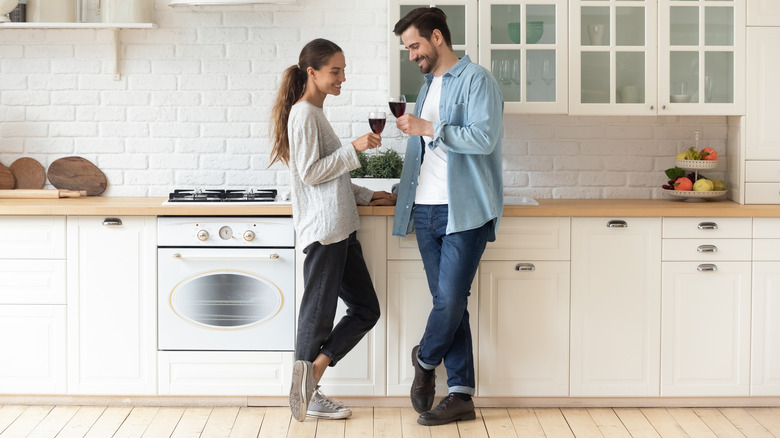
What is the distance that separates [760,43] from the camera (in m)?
3.91

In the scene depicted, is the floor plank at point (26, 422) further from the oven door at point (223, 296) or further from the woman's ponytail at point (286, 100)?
the woman's ponytail at point (286, 100)

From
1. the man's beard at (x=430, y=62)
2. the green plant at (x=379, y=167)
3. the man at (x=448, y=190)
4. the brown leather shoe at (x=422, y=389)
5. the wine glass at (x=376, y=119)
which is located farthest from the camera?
the green plant at (x=379, y=167)

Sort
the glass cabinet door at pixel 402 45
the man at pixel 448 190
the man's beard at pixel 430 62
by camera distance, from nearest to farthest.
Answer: the man at pixel 448 190
the man's beard at pixel 430 62
the glass cabinet door at pixel 402 45

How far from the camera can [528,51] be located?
3912mm

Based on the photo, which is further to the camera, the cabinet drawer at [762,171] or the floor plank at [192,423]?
the cabinet drawer at [762,171]

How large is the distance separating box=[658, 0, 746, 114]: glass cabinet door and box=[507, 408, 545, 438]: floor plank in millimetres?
1492

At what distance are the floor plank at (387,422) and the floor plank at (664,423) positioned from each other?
1048 mm

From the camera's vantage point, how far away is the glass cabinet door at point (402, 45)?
389 centimetres

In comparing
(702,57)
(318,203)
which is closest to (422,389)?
(318,203)

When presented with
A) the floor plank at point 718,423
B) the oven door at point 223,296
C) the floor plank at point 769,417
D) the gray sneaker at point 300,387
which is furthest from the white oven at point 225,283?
the floor plank at point 769,417

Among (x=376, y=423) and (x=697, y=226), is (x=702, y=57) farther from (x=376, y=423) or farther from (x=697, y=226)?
(x=376, y=423)

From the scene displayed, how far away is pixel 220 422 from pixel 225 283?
0.57 m

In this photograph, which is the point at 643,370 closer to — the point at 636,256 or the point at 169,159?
the point at 636,256

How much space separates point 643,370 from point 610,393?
172 millimetres
